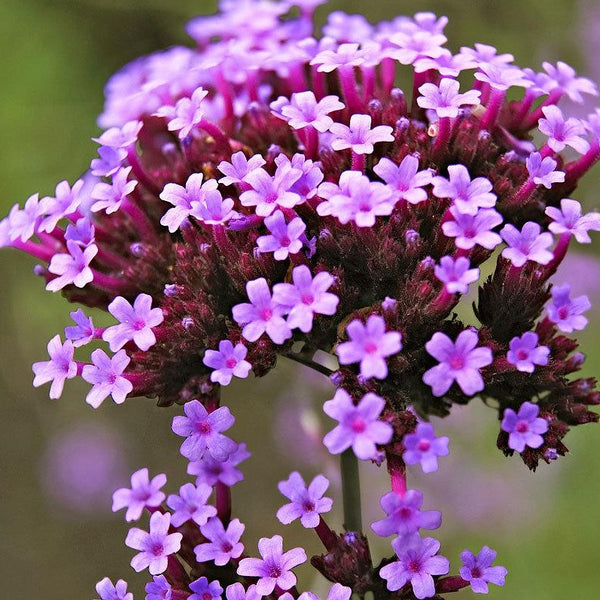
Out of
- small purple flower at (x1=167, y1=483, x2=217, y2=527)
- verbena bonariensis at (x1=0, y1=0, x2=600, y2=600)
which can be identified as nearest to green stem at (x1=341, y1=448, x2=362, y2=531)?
verbena bonariensis at (x1=0, y1=0, x2=600, y2=600)

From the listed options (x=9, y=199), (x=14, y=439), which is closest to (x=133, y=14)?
(x=9, y=199)

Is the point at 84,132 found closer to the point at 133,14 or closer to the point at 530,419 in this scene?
the point at 133,14

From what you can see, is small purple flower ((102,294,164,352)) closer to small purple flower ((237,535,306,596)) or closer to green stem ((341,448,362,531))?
small purple flower ((237,535,306,596))

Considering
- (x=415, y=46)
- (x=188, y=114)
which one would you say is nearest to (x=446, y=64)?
(x=415, y=46)

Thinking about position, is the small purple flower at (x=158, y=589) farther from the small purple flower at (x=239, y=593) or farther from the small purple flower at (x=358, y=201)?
the small purple flower at (x=358, y=201)

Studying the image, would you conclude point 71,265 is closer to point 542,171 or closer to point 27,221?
point 27,221

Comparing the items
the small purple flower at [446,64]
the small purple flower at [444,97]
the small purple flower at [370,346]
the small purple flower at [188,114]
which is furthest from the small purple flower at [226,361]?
the small purple flower at [446,64]
